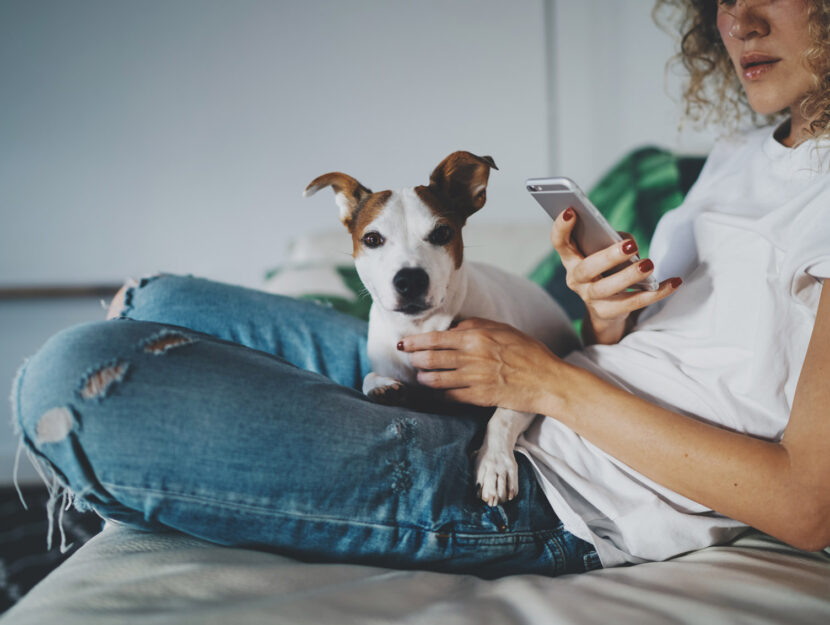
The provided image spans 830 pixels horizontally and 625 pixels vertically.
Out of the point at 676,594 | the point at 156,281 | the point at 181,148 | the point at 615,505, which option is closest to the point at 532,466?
the point at 615,505

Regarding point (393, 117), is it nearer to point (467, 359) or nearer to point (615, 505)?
point (467, 359)

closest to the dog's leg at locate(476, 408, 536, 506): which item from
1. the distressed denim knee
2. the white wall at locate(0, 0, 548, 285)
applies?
the distressed denim knee

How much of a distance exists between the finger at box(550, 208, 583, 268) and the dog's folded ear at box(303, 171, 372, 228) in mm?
390

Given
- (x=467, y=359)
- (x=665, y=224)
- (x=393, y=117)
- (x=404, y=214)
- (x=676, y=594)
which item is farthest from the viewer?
(x=393, y=117)

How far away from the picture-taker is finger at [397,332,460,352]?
39.2 inches

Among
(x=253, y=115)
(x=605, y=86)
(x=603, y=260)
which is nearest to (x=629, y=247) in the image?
(x=603, y=260)

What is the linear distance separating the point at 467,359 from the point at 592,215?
0.30 meters

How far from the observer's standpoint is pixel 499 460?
867 mm

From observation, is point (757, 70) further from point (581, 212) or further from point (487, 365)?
point (487, 365)

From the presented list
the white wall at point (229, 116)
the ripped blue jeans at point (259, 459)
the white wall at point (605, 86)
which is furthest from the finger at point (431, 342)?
the white wall at point (605, 86)

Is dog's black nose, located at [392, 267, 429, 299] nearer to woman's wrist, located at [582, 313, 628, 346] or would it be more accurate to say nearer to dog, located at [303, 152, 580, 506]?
dog, located at [303, 152, 580, 506]

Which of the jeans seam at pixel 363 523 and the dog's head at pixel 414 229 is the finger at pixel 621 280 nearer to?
the dog's head at pixel 414 229

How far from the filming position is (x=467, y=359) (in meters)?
0.97

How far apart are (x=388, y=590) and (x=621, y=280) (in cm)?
57
